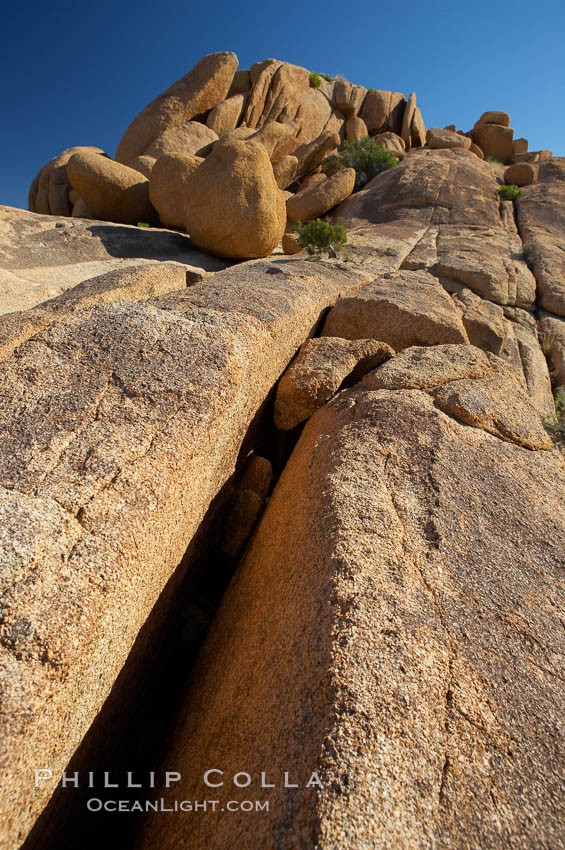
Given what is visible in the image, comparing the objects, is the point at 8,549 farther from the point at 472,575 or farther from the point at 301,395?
the point at 301,395

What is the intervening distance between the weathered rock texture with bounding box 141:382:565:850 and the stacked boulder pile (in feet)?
22.4

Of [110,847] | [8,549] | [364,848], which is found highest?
[8,549]

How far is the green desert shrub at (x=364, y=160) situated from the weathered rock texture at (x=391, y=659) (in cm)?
1703

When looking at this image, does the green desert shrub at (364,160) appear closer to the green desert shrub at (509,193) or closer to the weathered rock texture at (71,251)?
the green desert shrub at (509,193)

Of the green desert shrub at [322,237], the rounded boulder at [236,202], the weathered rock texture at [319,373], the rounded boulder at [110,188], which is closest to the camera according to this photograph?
the weathered rock texture at [319,373]

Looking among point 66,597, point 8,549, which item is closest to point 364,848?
point 66,597

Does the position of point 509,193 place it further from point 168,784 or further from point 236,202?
point 168,784

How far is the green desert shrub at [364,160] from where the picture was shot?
16438 mm

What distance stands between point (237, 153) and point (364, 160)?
11.6 m

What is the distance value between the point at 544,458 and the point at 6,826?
10.7ft

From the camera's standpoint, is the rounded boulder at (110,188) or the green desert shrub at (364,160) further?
the green desert shrub at (364,160)

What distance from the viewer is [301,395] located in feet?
10.6

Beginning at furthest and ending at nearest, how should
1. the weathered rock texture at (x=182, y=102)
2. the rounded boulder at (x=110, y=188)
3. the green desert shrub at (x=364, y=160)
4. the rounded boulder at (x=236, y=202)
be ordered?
the green desert shrub at (x=364, y=160) → the weathered rock texture at (x=182, y=102) → the rounded boulder at (x=110, y=188) → the rounded boulder at (x=236, y=202)

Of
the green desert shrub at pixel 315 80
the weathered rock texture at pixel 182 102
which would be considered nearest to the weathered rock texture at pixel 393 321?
the weathered rock texture at pixel 182 102
